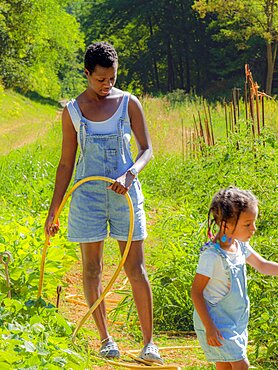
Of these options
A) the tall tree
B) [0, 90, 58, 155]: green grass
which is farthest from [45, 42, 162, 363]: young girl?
the tall tree

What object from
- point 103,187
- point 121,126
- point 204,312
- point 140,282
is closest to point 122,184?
point 103,187

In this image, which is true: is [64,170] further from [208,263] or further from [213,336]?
[213,336]

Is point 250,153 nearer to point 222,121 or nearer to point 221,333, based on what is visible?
point 221,333

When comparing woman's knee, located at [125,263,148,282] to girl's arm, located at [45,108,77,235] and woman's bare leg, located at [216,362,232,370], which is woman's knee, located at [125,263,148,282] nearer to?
girl's arm, located at [45,108,77,235]

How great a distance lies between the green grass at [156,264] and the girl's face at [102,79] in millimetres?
1105

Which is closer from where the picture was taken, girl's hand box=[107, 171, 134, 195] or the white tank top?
girl's hand box=[107, 171, 134, 195]

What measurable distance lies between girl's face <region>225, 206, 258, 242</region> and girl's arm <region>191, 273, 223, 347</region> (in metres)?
0.20

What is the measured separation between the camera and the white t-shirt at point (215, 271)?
3486mm

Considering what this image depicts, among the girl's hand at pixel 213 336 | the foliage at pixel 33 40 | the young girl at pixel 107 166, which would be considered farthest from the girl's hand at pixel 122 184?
the foliage at pixel 33 40

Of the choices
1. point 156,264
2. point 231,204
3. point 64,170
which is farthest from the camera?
point 156,264

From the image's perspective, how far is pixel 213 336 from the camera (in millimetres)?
3465

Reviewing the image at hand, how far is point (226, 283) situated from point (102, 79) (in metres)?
1.33

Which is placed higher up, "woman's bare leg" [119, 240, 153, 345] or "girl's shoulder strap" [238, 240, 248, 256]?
"girl's shoulder strap" [238, 240, 248, 256]

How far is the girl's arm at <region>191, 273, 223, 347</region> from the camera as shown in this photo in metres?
3.47
